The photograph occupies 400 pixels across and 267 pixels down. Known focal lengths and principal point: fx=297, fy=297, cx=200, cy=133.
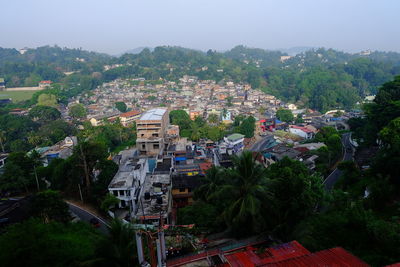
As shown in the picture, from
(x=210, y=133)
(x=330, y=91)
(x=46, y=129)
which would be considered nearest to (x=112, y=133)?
(x=46, y=129)

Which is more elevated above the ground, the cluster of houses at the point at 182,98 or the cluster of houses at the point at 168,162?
the cluster of houses at the point at 168,162

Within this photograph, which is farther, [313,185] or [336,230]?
[313,185]

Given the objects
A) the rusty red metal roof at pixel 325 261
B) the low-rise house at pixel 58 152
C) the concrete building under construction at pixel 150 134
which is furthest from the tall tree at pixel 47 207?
the low-rise house at pixel 58 152

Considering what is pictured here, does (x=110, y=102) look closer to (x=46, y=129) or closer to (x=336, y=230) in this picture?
(x=46, y=129)

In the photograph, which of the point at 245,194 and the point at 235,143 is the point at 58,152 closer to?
the point at 235,143

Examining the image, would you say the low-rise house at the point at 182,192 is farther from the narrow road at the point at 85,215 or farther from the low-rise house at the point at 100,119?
the low-rise house at the point at 100,119

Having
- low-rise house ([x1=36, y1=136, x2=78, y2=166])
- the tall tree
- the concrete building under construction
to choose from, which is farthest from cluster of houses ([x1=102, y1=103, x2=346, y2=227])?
low-rise house ([x1=36, y1=136, x2=78, y2=166])
